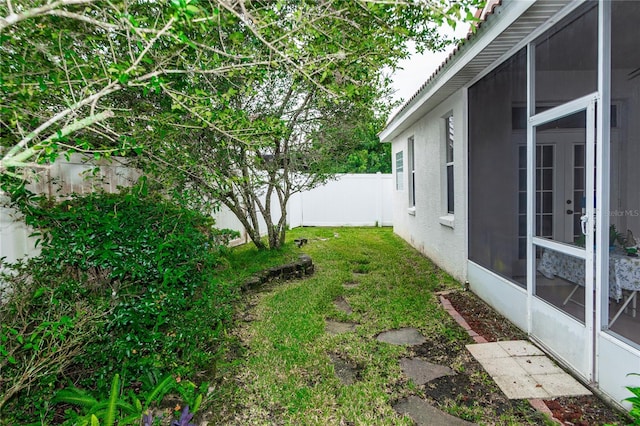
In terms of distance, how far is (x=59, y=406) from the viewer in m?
2.53

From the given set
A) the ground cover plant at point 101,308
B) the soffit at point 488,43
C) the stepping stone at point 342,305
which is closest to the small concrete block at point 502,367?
the stepping stone at point 342,305

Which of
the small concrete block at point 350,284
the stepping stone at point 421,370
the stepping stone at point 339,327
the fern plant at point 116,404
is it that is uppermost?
the fern plant at point 116,404

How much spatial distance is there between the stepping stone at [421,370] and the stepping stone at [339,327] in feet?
2.91

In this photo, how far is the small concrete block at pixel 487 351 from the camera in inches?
138

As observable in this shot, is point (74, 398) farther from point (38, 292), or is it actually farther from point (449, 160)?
point (449, 160)

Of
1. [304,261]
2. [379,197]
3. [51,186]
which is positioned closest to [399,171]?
[379,197]

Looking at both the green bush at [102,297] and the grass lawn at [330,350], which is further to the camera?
the grass lawn at [330,350]

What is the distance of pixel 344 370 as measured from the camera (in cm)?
330

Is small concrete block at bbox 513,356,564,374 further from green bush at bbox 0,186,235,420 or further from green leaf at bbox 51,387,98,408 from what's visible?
green leaf at bbox 51,387,98,408

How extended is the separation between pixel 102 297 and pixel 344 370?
79.9 inches

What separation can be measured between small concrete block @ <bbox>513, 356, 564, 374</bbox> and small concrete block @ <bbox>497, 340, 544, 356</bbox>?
0.08 meters

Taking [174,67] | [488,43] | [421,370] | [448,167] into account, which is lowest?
[421,370]

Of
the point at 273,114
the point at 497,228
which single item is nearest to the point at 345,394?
→ the point at 497,228

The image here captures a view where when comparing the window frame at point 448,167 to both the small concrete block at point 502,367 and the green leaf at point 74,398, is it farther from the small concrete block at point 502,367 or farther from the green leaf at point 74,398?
the green leaf at point 74,398
